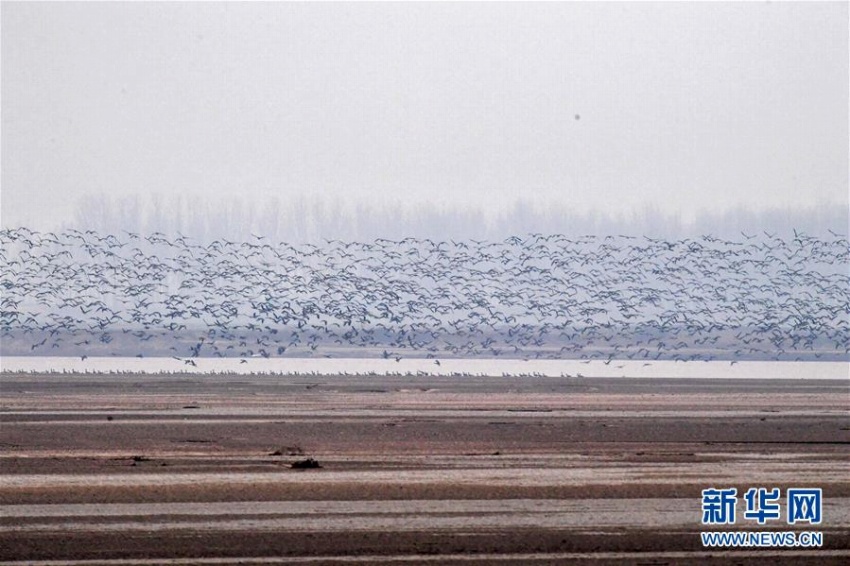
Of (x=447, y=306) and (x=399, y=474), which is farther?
(x=447, y=306)

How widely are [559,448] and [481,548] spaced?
725 centimetres

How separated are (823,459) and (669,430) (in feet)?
13.5

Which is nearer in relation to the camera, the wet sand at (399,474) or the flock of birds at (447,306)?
the wet sand at (399,474)

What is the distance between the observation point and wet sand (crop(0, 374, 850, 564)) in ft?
37.7

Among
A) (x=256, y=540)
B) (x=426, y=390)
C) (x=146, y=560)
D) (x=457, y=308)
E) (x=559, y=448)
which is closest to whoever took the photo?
(x=146, y=560)

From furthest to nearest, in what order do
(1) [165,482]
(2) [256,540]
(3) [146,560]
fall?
(1) [165,482] → (2) [256,540] → (3) [146,560]

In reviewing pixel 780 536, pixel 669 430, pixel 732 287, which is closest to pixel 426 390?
pixel 669 430

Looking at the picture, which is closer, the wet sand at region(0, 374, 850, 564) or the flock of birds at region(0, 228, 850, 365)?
the wet sand at region(0, 374, 850, 564)

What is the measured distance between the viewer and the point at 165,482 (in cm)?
1503

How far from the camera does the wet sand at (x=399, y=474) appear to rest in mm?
11484

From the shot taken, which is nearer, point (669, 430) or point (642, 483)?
point (642, 483)

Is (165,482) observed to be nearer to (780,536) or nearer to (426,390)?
(780,536)

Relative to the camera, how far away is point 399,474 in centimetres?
1577

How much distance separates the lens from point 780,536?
12016 mm
